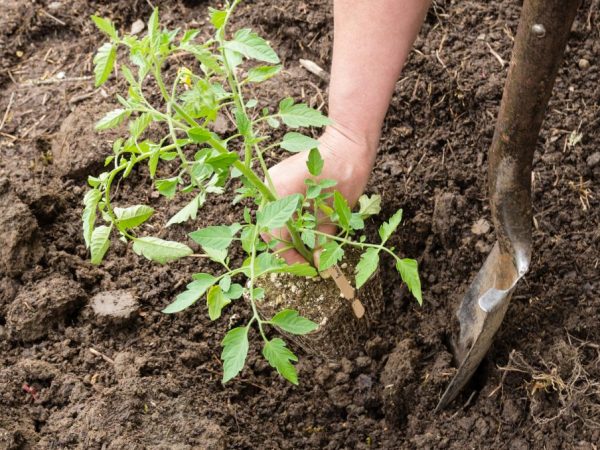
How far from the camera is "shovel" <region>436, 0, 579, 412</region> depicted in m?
1.31

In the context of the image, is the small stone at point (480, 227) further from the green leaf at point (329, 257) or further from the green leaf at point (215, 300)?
the green leaf at point (215, 300)

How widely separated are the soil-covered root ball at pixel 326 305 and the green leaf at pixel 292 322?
1.18ft

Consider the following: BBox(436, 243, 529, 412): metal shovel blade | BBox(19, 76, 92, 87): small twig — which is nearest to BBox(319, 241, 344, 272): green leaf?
BBox(436, 243, 529, 412): metal shovel blade

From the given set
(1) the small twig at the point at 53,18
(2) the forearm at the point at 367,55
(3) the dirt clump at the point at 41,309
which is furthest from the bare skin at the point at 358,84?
(1) the small twig at the point at 53,18

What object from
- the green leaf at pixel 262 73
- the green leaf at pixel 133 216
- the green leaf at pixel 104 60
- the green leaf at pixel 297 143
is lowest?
the green leaf at pixel 133 216

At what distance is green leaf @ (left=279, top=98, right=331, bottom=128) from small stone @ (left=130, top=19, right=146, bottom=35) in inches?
43.9

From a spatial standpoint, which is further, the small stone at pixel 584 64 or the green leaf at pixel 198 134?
the small stone at pixel 584 64

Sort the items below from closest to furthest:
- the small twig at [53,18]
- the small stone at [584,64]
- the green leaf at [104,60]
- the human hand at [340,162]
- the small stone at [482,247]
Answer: the green leaf at [104,60] → the human hand at [340,162] → the small stone at [482,247] → the small stone at [584,64] → the small twig at [53,18]

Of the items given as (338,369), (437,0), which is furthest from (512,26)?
(338,369)

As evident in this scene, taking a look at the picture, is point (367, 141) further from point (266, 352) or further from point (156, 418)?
point (156, 418)

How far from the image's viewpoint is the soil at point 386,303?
1765 mm

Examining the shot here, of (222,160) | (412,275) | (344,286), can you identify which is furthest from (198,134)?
(344,286)

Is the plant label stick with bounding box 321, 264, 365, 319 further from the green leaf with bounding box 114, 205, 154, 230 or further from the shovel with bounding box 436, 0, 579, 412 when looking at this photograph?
the green leaf with bounding box 114, 205, 154, 230

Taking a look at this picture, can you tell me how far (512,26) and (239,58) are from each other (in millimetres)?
1088
